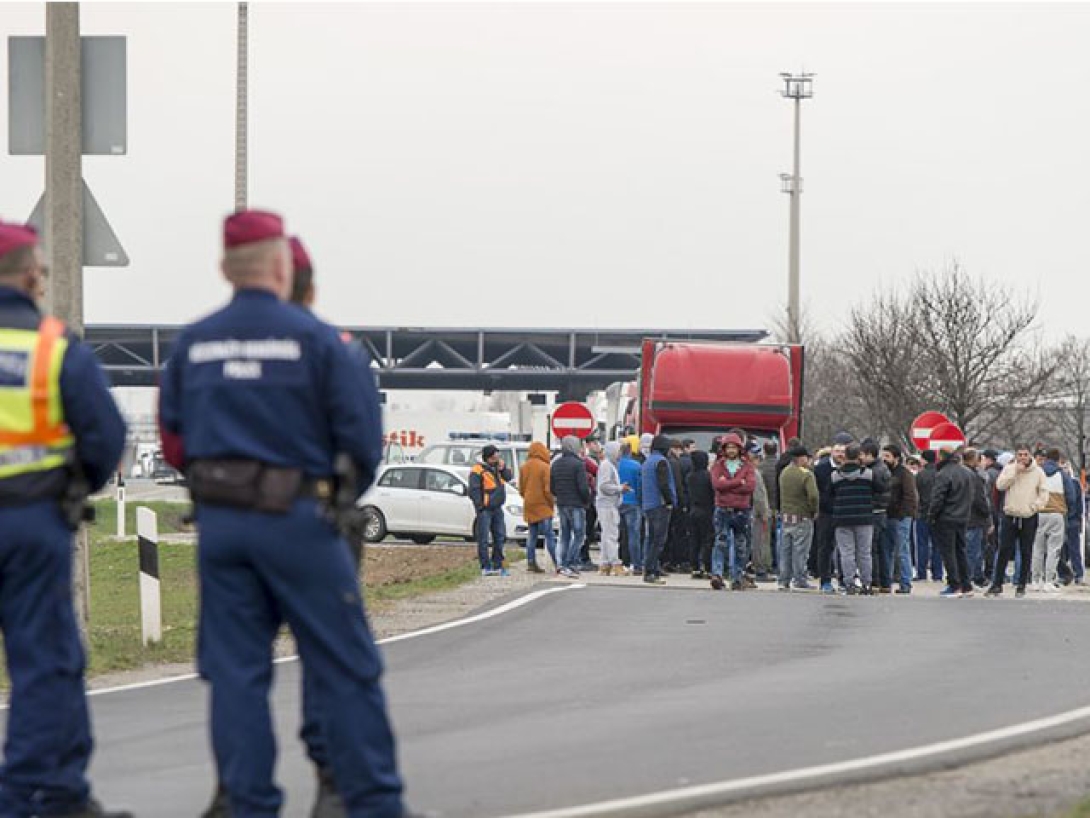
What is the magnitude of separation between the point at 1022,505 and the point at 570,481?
5.47m

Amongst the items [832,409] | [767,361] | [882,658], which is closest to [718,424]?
[767,361]

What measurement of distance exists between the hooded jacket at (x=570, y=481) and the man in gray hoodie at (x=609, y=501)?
0.21m

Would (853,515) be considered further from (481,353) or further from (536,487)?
(481,353)

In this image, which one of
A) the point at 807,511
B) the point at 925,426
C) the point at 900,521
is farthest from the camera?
the point at 925,426

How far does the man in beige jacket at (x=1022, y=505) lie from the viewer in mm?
24953

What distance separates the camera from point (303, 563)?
6.34 meters

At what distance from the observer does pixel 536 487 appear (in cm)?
2762

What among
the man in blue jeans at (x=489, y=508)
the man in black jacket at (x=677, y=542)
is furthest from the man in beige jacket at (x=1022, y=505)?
the man in blue jeans at (x=489, y=508)

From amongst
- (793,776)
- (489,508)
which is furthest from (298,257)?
(489,508)

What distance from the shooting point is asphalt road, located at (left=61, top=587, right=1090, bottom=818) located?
8.80 meters

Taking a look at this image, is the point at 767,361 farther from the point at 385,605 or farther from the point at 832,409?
the point at 832,409

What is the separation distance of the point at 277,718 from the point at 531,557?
16870 mm

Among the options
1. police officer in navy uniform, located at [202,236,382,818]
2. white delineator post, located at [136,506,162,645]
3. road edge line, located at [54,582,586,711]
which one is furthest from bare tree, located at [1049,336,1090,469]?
police officer in navy uniform, located at [202,236,382,818]

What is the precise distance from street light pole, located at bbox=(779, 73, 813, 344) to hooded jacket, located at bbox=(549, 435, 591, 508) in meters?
22.7
